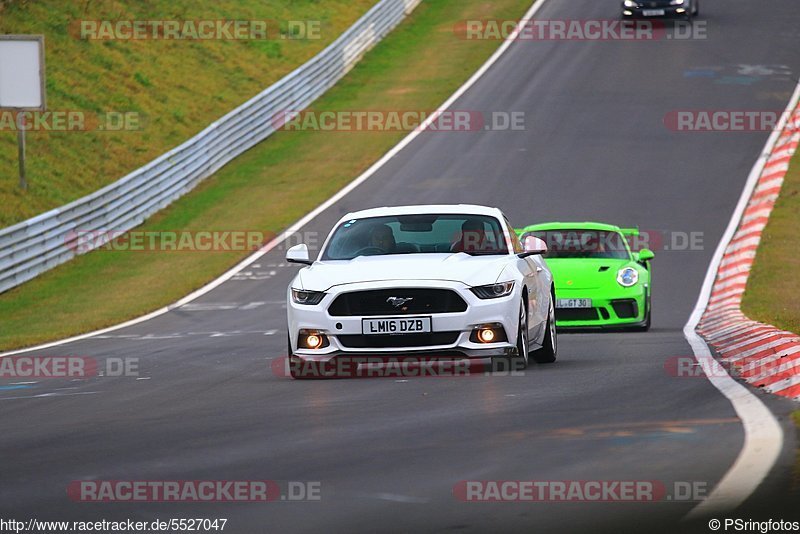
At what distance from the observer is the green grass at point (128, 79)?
3050 centimetres

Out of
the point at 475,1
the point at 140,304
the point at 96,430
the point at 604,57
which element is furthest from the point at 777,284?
the point at 475,1

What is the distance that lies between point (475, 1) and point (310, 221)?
2342 centimetres

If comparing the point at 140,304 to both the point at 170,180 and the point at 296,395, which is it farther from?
the point at 296,395

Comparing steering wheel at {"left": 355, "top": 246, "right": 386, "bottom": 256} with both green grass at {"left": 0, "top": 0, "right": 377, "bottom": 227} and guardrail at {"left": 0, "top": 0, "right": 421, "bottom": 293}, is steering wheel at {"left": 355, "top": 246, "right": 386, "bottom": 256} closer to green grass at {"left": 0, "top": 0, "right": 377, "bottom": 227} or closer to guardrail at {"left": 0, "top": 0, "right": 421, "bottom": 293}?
guardrail at {"left": 0, "top": 0, "right": 421, "bottom": 293}

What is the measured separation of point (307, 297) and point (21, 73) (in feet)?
55.8

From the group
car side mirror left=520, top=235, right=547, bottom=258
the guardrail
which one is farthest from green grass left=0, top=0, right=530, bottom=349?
car side mirror left=520, top=235, right=547, bottom=258

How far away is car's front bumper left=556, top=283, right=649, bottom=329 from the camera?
16938 mm

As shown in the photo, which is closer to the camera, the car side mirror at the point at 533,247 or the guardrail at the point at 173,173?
the car side mirror at the point at 533,247

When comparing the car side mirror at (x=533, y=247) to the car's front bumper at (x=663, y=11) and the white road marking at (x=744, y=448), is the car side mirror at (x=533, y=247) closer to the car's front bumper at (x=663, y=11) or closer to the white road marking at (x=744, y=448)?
the white road marking at (x=744, y=448)

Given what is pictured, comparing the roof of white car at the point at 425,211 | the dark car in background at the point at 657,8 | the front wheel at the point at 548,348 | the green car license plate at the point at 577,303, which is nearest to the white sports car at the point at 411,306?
the roof of white car at the point at 425,211

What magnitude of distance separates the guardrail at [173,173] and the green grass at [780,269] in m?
11.4

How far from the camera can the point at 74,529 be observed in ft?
18.2

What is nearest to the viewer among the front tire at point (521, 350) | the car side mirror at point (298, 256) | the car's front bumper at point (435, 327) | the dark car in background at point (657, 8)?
the car's front bumper at point (435, 327)

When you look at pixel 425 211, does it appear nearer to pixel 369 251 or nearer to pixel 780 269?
pixel 369 251
